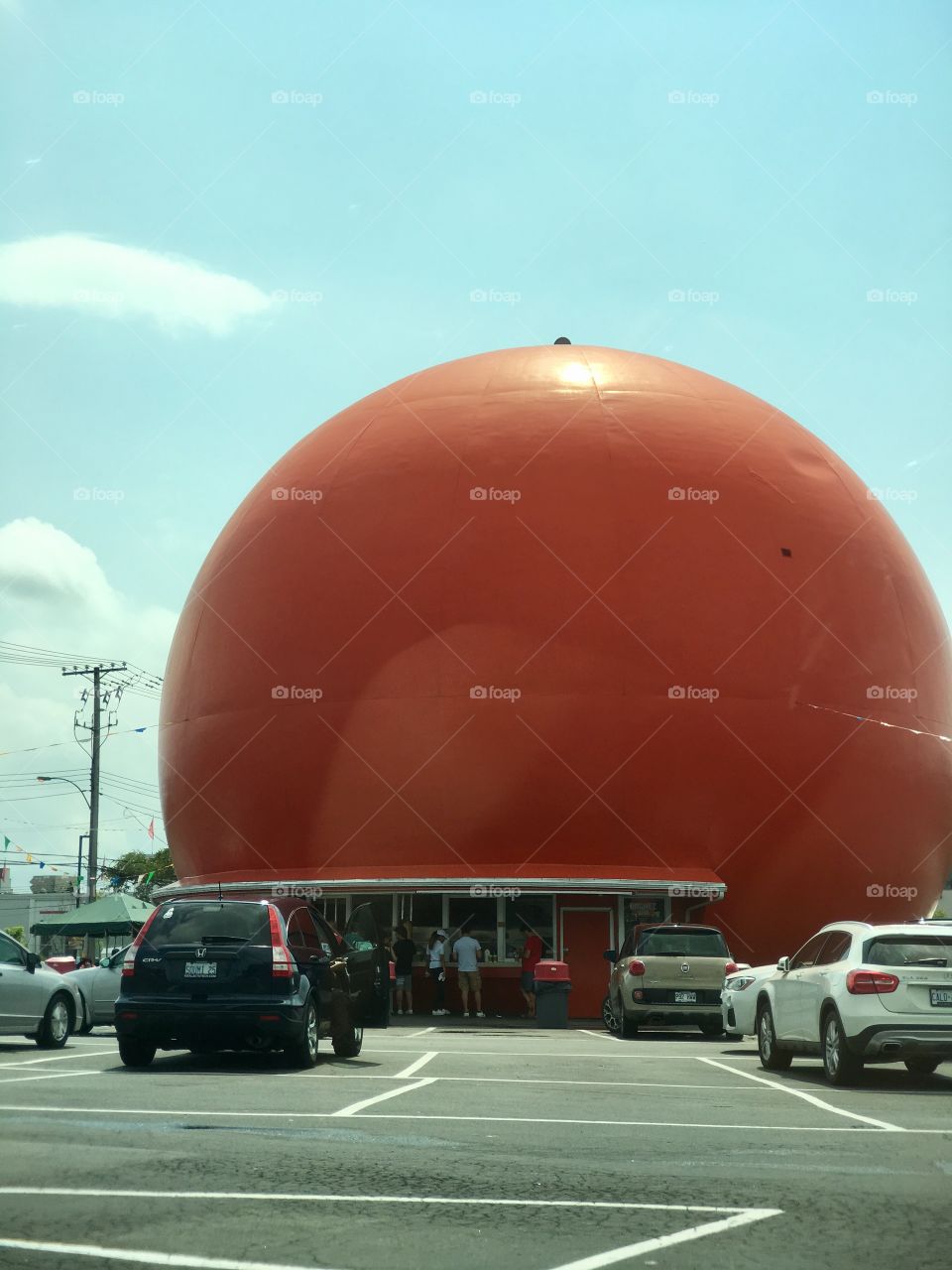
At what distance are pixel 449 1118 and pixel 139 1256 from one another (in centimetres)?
441

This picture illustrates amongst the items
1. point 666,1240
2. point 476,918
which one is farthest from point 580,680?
point 666,1240

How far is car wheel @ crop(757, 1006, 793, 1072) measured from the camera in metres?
14.6

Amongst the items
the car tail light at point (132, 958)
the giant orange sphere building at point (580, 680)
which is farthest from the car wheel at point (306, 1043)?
the giant orange sphere building at point (580, 680)

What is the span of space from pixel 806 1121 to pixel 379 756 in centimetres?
1738

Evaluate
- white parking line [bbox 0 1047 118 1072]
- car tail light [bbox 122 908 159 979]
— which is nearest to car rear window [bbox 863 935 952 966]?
car tail light [bbox 122 908 159 979]

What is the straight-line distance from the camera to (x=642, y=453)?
2820 cm

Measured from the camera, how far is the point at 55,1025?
16094 mm

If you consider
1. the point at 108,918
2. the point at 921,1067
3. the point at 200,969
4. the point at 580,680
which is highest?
the point at 580,680

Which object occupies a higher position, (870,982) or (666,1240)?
(870,982)

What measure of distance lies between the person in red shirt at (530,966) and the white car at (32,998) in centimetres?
1052

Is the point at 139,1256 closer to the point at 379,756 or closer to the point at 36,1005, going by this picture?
the point at 36,1005

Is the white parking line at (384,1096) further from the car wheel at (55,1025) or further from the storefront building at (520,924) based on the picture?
the storefront building at (520,924)

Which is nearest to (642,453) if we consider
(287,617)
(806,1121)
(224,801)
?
(287,617)

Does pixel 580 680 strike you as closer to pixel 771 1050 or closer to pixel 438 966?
pixel 438 966
